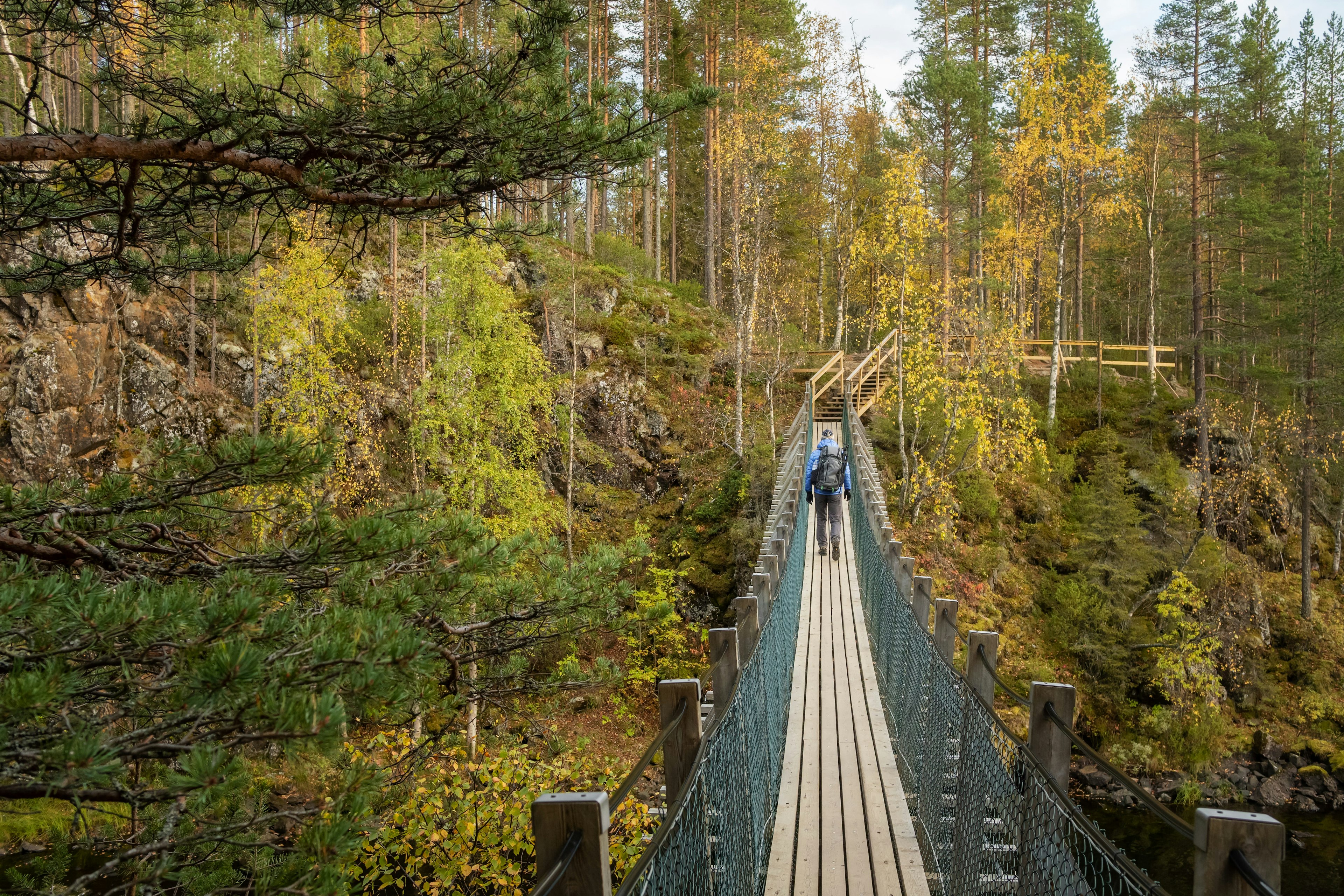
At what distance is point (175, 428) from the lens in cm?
1266

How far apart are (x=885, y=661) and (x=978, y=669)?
2.63 meters

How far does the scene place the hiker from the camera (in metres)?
8.33

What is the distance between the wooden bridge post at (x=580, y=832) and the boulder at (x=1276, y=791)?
50.4ft

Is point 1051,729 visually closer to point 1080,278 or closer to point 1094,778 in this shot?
point 1094,778

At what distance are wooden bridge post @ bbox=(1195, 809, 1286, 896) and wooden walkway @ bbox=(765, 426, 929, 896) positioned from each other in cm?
193

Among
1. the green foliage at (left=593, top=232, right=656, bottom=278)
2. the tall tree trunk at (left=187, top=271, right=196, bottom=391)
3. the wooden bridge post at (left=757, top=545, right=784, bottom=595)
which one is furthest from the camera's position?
the green foliage at (left=593, top=232, right=656, bottom=278)

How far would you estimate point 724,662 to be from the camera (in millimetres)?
3104

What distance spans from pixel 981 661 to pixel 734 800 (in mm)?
1225

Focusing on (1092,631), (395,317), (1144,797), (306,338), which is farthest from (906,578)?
(1092,631)

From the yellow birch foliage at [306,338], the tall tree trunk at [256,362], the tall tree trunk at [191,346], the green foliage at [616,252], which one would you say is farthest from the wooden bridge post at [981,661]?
the green foliage at [616,252]

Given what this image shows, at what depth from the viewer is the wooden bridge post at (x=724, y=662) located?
310 centimetres

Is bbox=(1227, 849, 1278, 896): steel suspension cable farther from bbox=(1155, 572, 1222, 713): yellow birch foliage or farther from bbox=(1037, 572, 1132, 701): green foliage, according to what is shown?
bbox=(1155, 572, 1222, 713): yellow birch foliage

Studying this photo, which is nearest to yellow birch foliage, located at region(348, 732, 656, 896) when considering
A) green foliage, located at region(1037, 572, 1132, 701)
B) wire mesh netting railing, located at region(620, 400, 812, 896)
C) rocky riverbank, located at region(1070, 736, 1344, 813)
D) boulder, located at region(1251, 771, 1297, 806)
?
wire mesh netting railing, located at region(620, 400, 812, 896)

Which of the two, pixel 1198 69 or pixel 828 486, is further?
pixel 1198 69
